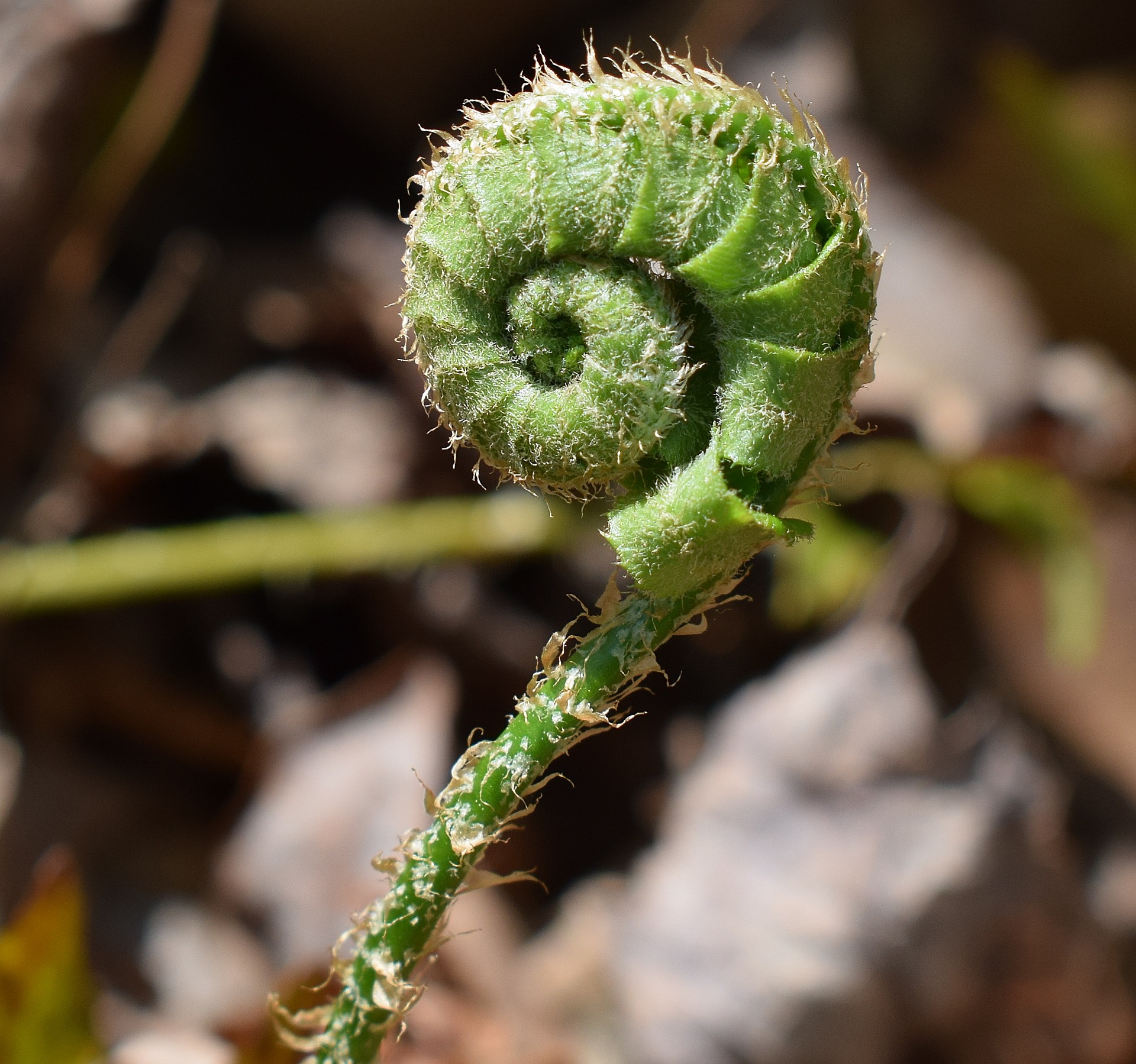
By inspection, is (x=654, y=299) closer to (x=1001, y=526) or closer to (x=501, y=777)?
(x=501, y=777)

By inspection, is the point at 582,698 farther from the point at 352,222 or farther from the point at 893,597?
the point at 352,222

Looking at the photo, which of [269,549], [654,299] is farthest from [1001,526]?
A: [654,299]

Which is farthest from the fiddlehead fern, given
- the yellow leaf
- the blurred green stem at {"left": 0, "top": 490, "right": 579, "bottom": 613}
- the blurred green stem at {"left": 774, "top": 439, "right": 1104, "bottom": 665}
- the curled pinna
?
the blurred green stem at {"left": 774, "top": 439, "right": 1104, "bottom": 665}

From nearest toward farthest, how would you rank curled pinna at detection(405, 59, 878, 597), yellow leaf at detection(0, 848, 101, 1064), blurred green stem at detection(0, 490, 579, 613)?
curled pinna at detection(405, 59, 878, 597) → yellow leaf at detection(0, 848, 101, 1064) → blurred green stem at detection(0, 490, 579, 613)

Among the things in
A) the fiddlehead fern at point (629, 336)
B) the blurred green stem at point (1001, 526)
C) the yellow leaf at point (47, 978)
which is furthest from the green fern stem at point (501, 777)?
the blurred green stem at point (1001, 526)

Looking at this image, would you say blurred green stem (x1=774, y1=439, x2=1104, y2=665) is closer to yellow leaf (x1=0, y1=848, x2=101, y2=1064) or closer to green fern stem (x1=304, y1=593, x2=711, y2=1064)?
yellow leaf (x1=0, y1=848, x2=101, y2=1064)

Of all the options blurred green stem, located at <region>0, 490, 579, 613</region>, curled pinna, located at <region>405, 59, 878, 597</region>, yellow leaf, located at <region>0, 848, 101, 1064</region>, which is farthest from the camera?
blurred green stem, located at <region>0, 490, 579, 613</region>

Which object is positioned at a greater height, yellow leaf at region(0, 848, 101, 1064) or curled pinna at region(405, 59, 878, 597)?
curled pinna at region(405, 59, 878, 597)

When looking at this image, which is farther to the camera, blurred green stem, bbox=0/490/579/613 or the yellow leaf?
blurred green stem, bbox=0/490/579/613

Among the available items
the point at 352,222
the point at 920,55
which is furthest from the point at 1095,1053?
the point at 352,222
